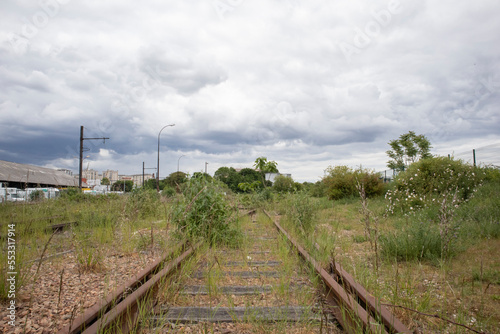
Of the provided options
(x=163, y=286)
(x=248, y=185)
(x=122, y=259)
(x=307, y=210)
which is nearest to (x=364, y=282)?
(x=163, y=286)

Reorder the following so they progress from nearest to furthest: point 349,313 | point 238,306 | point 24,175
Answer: point 349,313
point 238,306
point 24,175

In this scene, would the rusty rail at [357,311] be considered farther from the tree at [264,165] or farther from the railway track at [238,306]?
the tree at [264,165]

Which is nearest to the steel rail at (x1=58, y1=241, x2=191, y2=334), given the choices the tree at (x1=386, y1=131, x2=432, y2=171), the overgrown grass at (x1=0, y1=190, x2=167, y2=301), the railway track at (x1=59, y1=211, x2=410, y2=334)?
the railway track at (x1=59, y1=211, x2=410, y2=334)

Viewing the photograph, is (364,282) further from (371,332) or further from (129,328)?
(129,328)

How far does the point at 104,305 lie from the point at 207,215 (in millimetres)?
3383

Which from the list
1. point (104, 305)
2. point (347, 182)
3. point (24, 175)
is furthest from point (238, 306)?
point (347, 182)

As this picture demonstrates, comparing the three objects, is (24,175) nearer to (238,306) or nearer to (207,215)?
(207,215)

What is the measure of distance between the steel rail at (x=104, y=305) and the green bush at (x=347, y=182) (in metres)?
15.7

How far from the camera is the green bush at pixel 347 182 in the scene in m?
17.3

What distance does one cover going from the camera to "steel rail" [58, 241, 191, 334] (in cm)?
203

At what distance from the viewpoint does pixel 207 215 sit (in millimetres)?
5648

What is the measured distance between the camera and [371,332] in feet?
6.63

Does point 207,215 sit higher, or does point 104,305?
point 207,215

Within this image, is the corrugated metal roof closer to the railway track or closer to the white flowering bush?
the railway track
